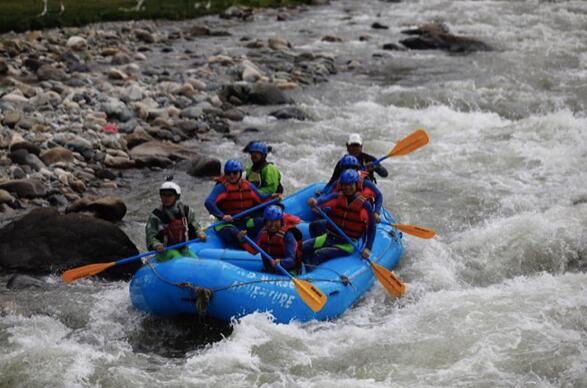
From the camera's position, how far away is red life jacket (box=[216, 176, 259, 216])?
9.26 metres

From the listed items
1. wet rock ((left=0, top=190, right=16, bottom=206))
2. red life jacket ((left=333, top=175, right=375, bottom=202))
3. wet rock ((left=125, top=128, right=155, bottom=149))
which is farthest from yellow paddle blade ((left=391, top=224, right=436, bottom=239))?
wet rock ((left=125, top=128, right=155, bottom=149))

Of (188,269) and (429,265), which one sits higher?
(188,269)

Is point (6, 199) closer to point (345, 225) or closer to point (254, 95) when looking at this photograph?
point (345, 225)

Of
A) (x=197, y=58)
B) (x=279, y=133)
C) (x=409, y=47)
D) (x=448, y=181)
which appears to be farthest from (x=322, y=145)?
(x=409, y=47)

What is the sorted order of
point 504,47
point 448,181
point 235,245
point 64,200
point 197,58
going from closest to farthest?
point 235,245
point 64,200
point 448,181
point 197,58
point 504,47

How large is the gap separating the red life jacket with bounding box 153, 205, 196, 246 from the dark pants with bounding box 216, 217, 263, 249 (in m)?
0.63

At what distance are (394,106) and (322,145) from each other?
264 cm

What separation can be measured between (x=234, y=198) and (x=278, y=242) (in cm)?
111

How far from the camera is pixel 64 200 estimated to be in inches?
436

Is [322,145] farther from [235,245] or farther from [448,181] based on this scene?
[235,245]

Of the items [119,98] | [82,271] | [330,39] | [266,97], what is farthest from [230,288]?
[330,39]

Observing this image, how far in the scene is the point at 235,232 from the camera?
8.90m

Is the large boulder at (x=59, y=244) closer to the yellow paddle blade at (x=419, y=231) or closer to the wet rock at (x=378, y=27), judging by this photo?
the yellow paddle blade at (x=419, y=231)

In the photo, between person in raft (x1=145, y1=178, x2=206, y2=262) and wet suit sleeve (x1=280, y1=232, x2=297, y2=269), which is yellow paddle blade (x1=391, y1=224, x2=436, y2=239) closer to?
wet suit sleeve (x1=280, y1=232, x2=297, y2=269)
